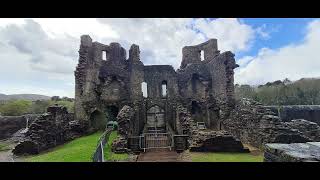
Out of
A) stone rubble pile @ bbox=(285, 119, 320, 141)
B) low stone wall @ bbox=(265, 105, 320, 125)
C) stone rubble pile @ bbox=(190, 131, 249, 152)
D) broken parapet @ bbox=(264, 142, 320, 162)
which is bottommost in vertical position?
stone rubble pile @ bbox=(190, 131, 249, 152)

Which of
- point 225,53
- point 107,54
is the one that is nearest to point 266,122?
point 225,53

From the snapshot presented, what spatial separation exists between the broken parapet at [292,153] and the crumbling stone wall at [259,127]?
1152 cm

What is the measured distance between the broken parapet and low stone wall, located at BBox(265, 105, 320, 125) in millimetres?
24674

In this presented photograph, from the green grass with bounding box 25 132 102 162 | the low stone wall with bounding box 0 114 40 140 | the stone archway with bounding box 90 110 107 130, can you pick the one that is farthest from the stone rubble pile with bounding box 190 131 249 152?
the low stone wall with bounding box 0 114 40 140

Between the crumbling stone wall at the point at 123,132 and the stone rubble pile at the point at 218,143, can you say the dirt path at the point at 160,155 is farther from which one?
the crumbling stone wall at the point at 123,132

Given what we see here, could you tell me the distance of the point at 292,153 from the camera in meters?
3.03

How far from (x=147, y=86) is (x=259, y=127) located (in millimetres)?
15980

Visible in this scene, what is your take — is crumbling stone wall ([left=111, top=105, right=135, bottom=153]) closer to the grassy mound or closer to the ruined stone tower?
the grassy mound

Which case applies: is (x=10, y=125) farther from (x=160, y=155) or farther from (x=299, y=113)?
(x=299, y=113)

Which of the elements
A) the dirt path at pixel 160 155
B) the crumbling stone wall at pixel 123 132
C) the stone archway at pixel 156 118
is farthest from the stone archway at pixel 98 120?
the dirt path at pixel 160 155

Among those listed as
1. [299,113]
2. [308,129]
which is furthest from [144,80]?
[308,129]

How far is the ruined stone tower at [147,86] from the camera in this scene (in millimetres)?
27094

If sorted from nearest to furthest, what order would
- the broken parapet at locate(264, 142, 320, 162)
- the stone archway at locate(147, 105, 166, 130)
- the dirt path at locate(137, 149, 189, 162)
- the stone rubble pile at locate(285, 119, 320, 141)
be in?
the broken parapet at locate(264, 142, 320, 162) < the dirt path at locate(137, 149, 189, 162) < the stone rubble pile at locate(285, 119, 320, 141) < the stone archway at locate(147, 105, 166, 130)

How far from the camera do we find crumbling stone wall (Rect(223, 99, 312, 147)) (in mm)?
14325
